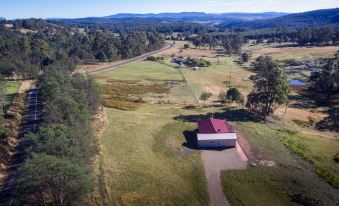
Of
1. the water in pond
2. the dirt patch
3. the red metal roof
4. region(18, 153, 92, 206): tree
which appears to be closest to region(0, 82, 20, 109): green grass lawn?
the red metal roof

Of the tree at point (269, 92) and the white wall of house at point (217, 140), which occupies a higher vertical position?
the tree at point (269, 92)

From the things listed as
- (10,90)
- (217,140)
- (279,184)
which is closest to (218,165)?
(217,140)

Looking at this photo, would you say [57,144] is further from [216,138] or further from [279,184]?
[279,184]

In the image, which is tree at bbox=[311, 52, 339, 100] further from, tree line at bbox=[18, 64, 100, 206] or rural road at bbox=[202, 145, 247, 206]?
tree line at bbox=[18, 64, 100, 206]

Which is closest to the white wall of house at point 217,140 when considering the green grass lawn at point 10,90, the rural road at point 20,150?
the rural road at point 20,150

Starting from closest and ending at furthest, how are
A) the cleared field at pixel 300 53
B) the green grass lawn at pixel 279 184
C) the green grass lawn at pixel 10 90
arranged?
the green grass lawn at pixel 279 184 → the green grass lawn at pixel 10 90 → the cleared field at pixel 300 53

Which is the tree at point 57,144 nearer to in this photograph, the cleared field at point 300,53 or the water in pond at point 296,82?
the water in pond at point 296,82
